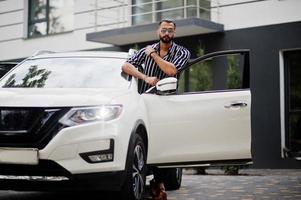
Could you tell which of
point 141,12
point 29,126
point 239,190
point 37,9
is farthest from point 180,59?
point 37,9

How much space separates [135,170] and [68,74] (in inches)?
58.3

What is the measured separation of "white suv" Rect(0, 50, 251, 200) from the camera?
4.89 metres

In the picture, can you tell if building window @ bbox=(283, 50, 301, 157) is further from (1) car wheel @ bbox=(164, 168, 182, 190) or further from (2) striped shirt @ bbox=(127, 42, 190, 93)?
(2) striped shirt @ bbox=(127, 42, 190, 93)

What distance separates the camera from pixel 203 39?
46.5 feet

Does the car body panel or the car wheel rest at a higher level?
the car body panel

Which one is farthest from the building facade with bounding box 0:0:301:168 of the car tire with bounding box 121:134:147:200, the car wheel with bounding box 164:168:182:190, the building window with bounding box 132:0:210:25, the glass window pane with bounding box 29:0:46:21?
the car tire with bounding box 121:134:147:200

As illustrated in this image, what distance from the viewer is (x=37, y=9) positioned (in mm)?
18750

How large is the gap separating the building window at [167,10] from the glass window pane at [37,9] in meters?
4.13

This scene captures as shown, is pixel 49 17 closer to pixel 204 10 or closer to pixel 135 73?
pixel 204 10

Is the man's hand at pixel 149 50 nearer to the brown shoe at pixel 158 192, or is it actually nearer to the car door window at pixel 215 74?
the brown shoe at pixel 158 192

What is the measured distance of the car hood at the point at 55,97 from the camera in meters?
5.01

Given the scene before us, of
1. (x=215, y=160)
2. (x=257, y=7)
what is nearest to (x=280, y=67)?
(x=257, y=7)

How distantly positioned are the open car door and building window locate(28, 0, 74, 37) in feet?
40.4

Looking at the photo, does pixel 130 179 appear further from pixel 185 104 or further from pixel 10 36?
pixel 10 36
